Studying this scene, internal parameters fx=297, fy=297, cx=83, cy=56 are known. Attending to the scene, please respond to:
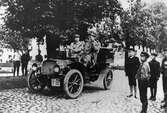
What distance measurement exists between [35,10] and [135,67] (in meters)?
5.72

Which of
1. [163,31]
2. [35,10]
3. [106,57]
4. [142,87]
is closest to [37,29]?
[35,10]

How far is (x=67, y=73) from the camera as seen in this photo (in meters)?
9.55

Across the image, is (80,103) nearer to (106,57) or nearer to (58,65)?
(58,65)

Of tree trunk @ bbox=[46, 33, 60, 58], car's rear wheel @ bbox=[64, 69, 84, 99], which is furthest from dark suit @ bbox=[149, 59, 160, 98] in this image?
tree trunk @ bbox=[46, 33, 60, 58]

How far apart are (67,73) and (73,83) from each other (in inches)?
18.4

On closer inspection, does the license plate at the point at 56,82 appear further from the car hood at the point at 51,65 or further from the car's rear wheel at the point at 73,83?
the car hood at the point at 51,65

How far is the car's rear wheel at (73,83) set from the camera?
949 cm

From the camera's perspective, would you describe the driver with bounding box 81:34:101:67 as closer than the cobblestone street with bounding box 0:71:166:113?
No

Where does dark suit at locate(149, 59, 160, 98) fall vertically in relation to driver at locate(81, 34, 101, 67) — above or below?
below

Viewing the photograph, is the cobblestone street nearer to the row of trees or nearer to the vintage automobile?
the vintage automobile

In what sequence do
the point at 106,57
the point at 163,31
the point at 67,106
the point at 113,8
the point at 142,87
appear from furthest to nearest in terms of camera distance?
the point at 163,31 → the point at 113,8 → the point at 106,57 → the point at 67,106 → the point at 142,87

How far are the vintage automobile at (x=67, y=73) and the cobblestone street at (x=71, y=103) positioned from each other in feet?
1.31

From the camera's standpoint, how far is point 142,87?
776cm

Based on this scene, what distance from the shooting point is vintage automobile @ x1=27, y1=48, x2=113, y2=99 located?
9773mm
